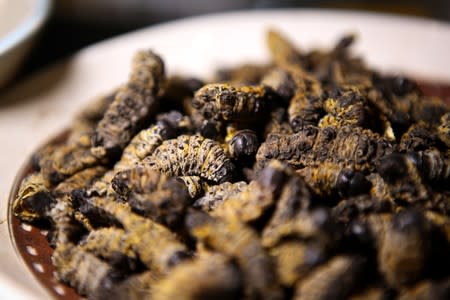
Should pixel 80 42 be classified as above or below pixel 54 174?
below

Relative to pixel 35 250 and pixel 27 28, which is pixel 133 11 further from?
pixel 35 250

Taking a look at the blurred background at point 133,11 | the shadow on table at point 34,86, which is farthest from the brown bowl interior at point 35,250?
the blurred background at point 133,11

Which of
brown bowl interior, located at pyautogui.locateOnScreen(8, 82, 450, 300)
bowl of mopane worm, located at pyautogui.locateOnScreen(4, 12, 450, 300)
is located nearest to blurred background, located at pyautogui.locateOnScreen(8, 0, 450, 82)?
bowl of mopane worm, located at pyautogui.locateOnScreen(4, 12, 450, 300)

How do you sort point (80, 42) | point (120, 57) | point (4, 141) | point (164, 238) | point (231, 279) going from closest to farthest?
A: 1. point (231, 279)
2. point (164, 238)
3. point (4, 141)
4. point (120, 57)
5. point (80, 42)

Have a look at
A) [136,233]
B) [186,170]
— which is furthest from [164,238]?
[186,170]

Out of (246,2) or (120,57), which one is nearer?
(120,57)

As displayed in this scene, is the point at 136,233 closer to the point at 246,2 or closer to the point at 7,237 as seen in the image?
the point at 7,237

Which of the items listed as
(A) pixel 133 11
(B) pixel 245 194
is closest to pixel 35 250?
(B) pixel 245 194
